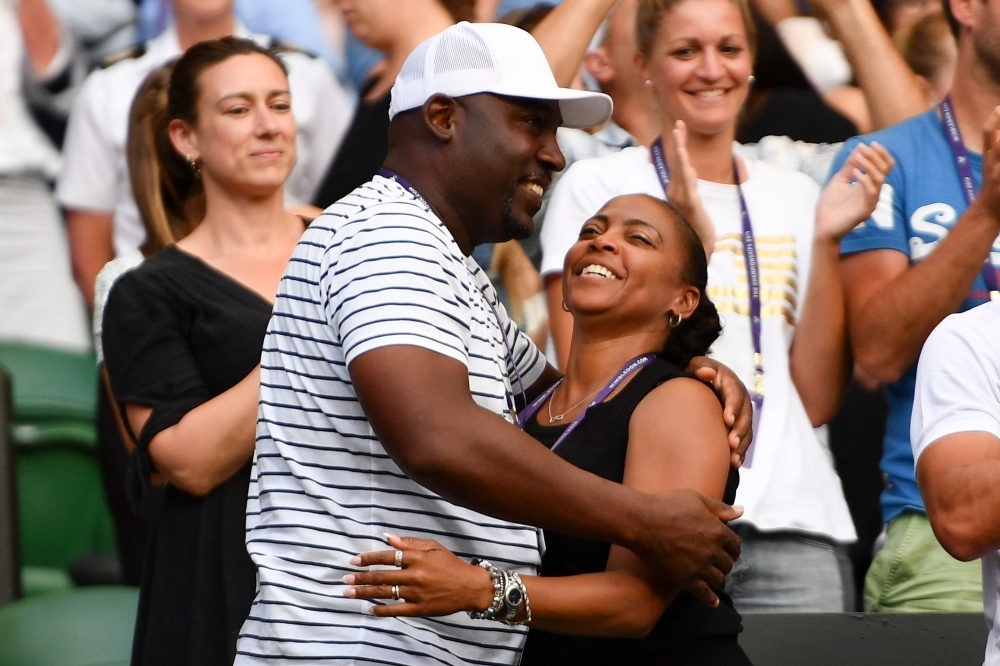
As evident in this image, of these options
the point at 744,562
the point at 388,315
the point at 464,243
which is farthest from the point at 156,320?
the point at 744,562

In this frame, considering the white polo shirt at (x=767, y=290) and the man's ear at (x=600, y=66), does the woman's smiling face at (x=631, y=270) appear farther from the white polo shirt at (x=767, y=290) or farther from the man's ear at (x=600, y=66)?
the man's ear at (x=600, y=66)

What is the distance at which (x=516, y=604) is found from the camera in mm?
2031

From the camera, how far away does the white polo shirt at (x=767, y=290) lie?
317 centimetres

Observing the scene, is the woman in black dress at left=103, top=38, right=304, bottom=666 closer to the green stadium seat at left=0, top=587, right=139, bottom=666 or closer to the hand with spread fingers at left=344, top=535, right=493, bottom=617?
the green stadium seat at left=0, top=587, right=139, bottom=666

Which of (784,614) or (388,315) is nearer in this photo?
(388,315)

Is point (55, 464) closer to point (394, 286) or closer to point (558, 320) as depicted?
point (558, 320)

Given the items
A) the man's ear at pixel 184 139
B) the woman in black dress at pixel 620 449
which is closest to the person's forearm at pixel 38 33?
the man's ear at pixel 184 139

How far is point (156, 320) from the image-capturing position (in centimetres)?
291

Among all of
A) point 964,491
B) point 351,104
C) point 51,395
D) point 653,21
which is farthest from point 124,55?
point 964,491

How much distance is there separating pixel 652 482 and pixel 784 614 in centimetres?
79

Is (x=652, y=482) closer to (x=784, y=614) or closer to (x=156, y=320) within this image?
(x=784, y=614)

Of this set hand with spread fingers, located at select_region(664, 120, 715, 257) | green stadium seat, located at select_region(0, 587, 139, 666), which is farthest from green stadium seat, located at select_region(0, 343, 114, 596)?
hand with spread fingers, located at select_region(664, 120, 715, 257)

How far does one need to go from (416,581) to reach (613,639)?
0.48 metres

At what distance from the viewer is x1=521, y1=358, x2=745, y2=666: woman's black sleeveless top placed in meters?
2.29
